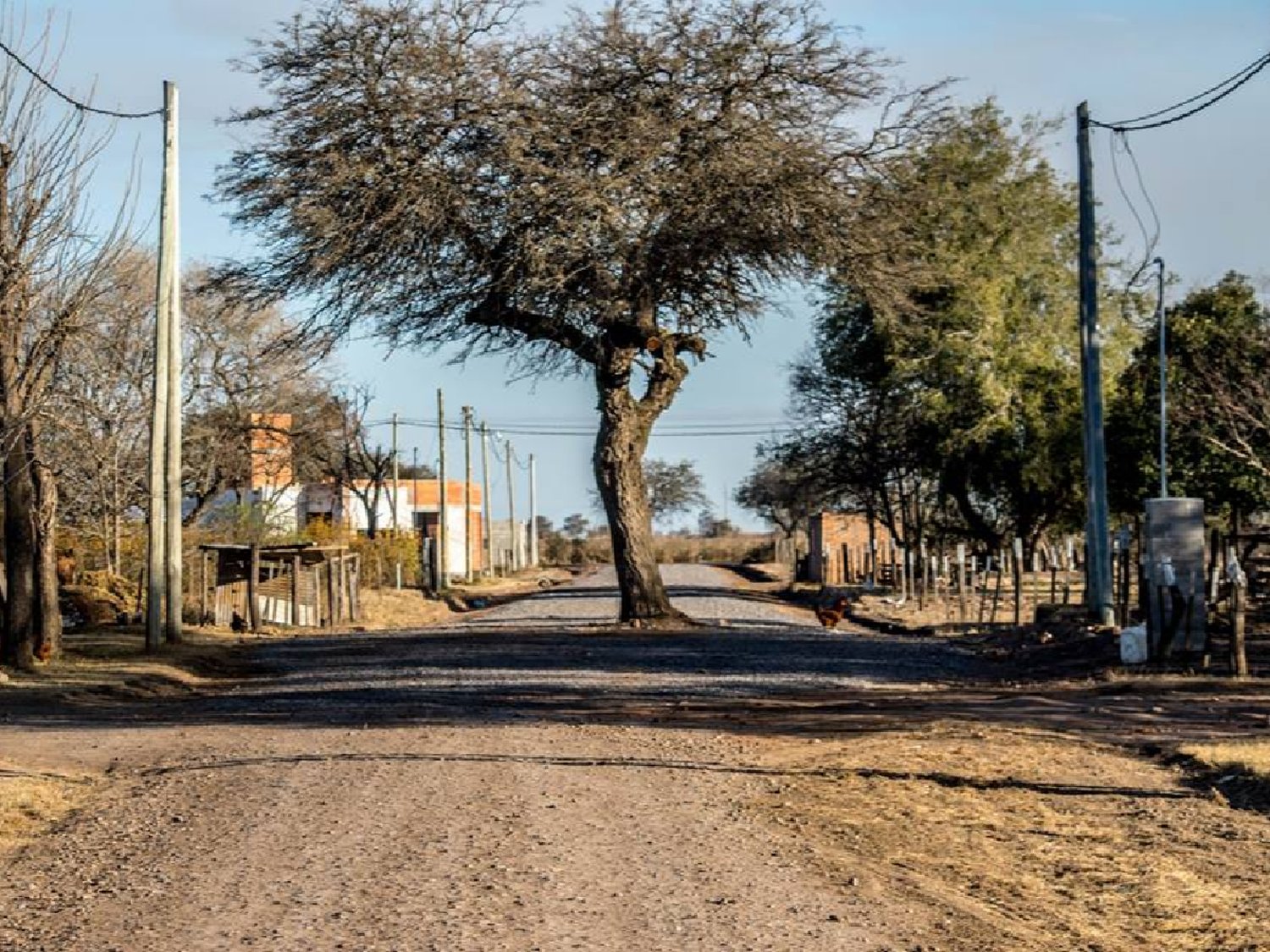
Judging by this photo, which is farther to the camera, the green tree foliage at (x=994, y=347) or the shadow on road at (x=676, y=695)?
the green tree foliage at (x=994, y=347)

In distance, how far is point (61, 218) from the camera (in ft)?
61.4

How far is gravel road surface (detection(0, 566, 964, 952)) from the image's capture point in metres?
7.72

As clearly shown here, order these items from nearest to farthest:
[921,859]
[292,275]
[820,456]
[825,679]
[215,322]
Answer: [921,859] < [825,679] < [292,275] < [215,322] < [820,456]

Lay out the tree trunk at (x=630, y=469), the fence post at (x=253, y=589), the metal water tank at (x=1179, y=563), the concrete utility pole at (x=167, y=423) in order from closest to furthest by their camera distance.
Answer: the metal water tank at (x=1179, y=563) → the concrete utility pole at (x=167, y=423) → the tree trunk at (x=630, y=469) → the fence post at (x=253, y=589)

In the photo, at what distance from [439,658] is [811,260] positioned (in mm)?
9143

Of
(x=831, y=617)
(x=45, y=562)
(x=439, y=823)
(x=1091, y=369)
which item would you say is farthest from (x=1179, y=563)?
(x=831, y=617)

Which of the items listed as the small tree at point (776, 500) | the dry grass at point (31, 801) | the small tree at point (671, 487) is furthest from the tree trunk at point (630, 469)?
the small tree at point (671, 487)

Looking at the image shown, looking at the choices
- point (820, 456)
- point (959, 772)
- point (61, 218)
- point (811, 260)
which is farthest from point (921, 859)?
point (820, 456)

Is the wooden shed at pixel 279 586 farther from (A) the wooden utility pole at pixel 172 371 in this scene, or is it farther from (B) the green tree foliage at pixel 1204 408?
(B) the green tree foliage at pixel 1204 408

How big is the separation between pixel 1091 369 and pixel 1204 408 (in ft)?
58.4

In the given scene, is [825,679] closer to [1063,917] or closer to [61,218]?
[61,218]

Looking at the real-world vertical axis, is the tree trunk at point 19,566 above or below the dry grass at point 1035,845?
above

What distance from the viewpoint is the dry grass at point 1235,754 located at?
39.1 feet

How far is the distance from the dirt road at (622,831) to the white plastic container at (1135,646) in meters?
1.90
